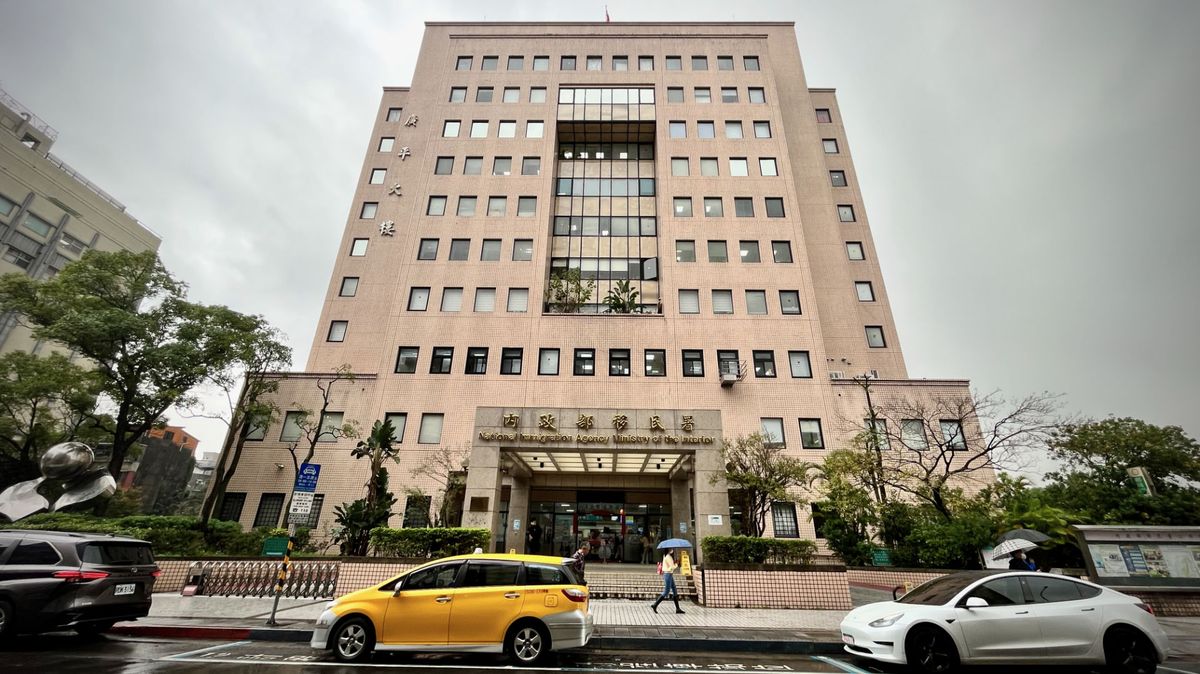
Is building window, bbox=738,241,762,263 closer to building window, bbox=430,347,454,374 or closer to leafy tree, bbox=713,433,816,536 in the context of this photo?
leafy tree, bbox=713,433,816,536

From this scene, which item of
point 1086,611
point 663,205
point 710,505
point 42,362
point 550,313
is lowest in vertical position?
point 1086,611

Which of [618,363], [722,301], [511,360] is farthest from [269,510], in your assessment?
[722,301]

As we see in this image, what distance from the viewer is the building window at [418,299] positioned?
29234mm

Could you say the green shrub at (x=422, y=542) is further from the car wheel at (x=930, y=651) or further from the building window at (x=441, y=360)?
the building window at (x=441, y=360)

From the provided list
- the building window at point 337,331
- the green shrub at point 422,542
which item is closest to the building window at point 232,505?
the building window at point 337,331

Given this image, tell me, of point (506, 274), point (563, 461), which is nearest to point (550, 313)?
point (506, 274)

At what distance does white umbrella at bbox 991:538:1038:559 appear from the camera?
12.2 metres

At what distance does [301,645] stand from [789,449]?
2213 cm

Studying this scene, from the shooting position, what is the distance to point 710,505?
16.2 meters

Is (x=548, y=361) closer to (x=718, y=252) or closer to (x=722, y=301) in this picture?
(x=722, y=301)

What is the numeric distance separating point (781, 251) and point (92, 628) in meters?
31.7

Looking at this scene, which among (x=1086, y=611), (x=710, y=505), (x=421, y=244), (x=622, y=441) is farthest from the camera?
(x=421, y=244)

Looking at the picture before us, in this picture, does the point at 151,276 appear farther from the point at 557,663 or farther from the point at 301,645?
the point at 557,663

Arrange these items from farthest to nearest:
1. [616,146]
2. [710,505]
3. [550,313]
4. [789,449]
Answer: [616,146] → [550,313] → [789,449] → [710,505]
